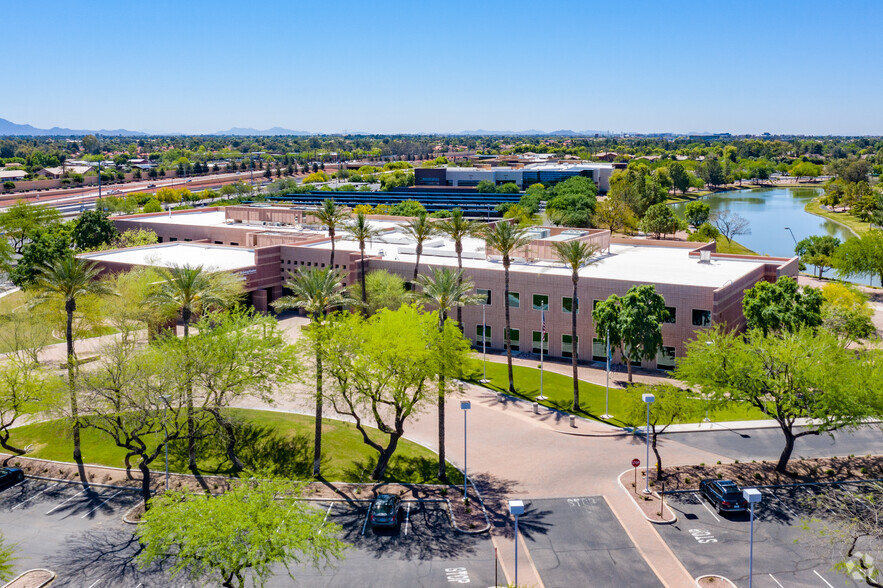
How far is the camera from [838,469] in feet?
133

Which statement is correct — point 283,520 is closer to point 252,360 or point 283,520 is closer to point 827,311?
point 252,360

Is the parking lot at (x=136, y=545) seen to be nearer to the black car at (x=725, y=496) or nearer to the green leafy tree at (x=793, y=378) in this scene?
the black car at (x=725, y=496)

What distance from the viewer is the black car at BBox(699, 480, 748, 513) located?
3522cm

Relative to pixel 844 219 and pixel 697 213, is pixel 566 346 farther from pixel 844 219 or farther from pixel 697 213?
pixel 844 219

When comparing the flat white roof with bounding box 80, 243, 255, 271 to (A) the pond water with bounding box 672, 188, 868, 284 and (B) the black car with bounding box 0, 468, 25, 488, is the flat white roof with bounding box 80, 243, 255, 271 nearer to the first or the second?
(B) the black car with bounding box 0, 468, 25, 488

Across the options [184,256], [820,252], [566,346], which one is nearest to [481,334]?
[566,346]

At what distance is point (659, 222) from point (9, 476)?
10255cm

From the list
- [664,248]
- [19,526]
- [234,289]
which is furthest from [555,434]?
[664,248]

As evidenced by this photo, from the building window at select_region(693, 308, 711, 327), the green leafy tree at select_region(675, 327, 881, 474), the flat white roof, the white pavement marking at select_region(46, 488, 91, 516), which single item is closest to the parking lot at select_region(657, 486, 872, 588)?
the green leafy tree at select_region(675, 327, 881, 474)

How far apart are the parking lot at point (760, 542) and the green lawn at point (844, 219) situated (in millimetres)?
128449

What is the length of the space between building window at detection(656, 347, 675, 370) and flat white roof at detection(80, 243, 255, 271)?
43664 mm

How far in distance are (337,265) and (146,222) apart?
135 ft

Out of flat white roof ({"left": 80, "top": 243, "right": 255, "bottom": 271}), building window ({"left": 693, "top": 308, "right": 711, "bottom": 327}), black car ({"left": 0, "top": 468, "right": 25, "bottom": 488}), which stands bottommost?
black car ({"left": 0, "top": 468, "right": 25, "bottom": 488})

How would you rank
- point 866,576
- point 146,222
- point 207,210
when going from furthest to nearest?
point 207,210, point 146,222, point 866,576
